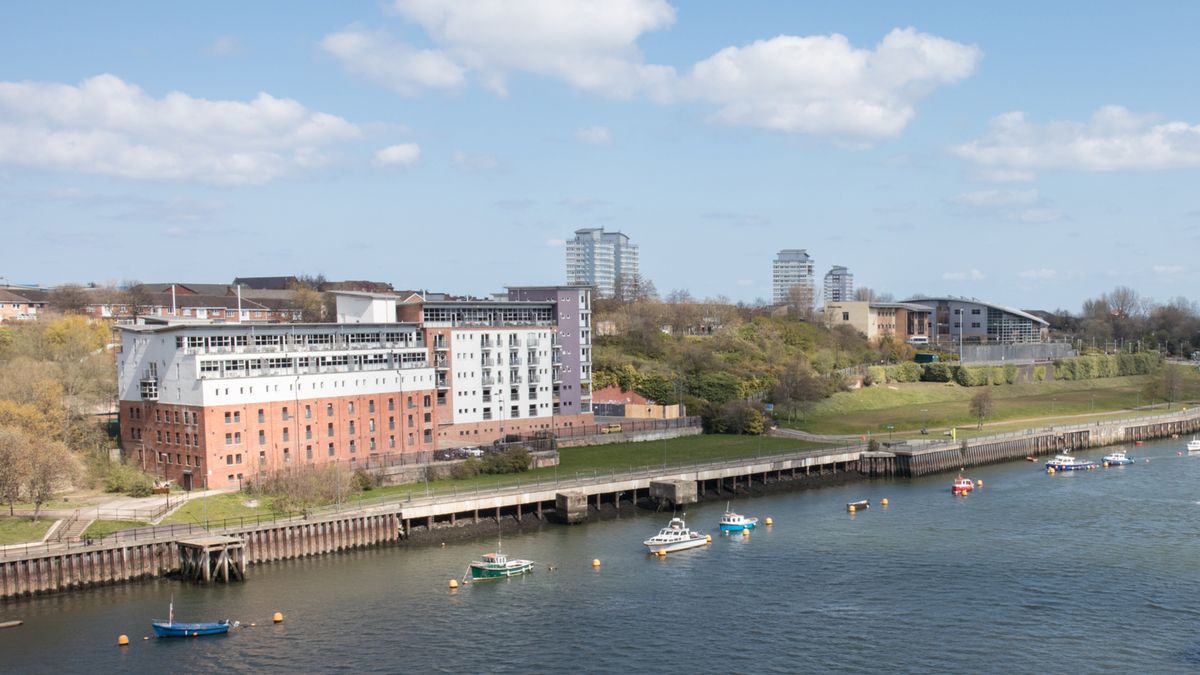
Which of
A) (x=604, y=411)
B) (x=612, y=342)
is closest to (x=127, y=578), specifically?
(x=604, y=411)

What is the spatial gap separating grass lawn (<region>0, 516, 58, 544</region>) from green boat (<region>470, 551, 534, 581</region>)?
28369 millimetres

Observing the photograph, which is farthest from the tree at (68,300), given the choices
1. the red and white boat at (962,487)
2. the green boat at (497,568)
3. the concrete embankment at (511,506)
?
the red and white boat at (962,487)

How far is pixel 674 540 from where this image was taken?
253 feet

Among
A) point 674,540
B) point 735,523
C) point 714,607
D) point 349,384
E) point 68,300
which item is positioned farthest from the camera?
point 68,300

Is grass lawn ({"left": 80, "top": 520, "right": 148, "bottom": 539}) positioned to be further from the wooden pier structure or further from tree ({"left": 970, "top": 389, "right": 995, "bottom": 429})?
tree ({"left": 970, "top": 389, "right": 995, "bottom": 429})

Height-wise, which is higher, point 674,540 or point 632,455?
point 632,455

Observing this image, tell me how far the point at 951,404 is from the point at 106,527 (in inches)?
4598

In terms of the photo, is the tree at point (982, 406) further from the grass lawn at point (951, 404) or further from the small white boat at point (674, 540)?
the small white boat at point (674, 540)

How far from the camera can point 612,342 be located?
161m

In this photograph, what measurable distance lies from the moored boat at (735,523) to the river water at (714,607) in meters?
1.44

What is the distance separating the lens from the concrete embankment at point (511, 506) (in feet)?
221

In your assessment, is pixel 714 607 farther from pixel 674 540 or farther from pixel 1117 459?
pixel 1117 459

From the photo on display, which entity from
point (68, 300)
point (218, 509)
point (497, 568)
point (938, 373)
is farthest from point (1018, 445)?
point (68, 300)

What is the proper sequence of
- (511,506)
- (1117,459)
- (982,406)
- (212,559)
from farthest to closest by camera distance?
(982,406) → (1117,459) → (511,506) → (212,559)
